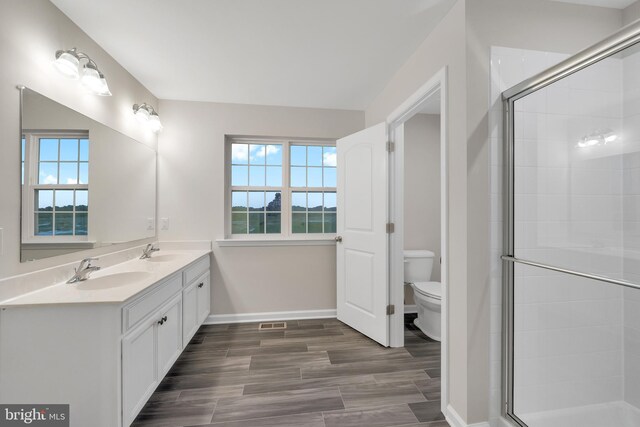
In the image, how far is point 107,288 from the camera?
1.58 metres

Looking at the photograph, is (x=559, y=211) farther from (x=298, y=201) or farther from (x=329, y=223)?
(x=298, y=201)

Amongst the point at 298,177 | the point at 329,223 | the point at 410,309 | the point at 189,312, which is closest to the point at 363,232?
the point at 329,223

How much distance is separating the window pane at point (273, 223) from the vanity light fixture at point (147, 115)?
145 cm

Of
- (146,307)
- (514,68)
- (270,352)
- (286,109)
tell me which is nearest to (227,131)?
(286,109)

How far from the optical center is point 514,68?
1.42m

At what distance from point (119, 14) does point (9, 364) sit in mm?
1987

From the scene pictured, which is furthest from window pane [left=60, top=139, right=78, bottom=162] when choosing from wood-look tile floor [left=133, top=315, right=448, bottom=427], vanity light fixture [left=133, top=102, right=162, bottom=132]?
wood-look tile floor [left=133, top=315, right=448, bottom=427]

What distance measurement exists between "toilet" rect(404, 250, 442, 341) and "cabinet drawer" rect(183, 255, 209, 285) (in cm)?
216

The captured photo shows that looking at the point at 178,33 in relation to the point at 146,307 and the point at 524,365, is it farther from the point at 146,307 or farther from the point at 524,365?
the point at 524,365

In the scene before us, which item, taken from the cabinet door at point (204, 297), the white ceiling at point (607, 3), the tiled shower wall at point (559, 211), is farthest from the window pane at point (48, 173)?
the white ceiling at point (607, 3)

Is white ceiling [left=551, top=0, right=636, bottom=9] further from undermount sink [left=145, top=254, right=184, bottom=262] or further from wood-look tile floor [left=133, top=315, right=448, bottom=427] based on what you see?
undermount sink [left=145, top=254, right=184, bottom=262]

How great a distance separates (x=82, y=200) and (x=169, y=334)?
43.1 inches

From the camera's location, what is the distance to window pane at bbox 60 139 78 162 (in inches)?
62.4

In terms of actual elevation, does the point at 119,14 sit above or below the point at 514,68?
above
